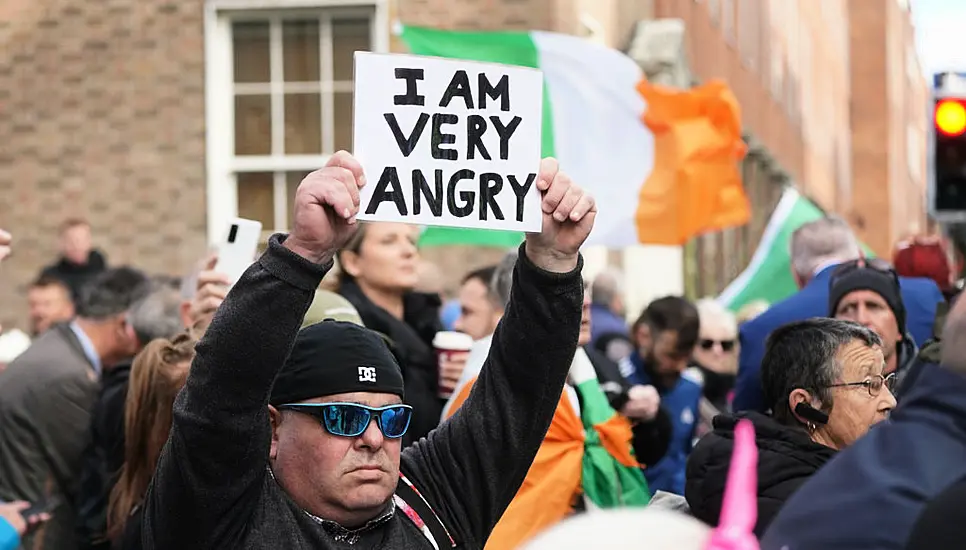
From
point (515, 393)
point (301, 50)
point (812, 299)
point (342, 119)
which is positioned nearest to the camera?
point (515, 393)

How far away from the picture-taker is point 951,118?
11.4 metres

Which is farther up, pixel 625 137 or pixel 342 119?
pixel 342 119

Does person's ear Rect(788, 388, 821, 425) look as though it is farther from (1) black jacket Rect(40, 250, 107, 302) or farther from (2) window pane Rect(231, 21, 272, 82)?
(2) window pane Rect(231, 21, 272, 82)

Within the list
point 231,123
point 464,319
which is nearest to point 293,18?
point 231,123

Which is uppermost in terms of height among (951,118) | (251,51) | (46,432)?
(251,51)

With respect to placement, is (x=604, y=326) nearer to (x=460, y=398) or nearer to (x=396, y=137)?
(x=460, y=398)

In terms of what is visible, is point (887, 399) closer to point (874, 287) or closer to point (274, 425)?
point (874, 287)

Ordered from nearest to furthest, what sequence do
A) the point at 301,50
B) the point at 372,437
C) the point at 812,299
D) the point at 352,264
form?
1. the point at 372,437
2. the point at 812,299
3. the point at 352,264
4. the point at 301,50

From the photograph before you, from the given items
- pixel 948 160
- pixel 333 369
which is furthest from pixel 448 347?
pixel 948 160

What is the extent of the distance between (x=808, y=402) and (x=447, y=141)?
158cm

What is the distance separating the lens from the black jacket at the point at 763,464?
179 inches

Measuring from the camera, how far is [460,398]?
5863mm

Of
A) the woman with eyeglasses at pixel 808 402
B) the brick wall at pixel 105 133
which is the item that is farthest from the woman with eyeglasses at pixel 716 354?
the brick wall at pixel 105 133

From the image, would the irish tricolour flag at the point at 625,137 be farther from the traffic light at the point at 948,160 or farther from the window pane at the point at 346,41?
the window pane at the point at 346,41
